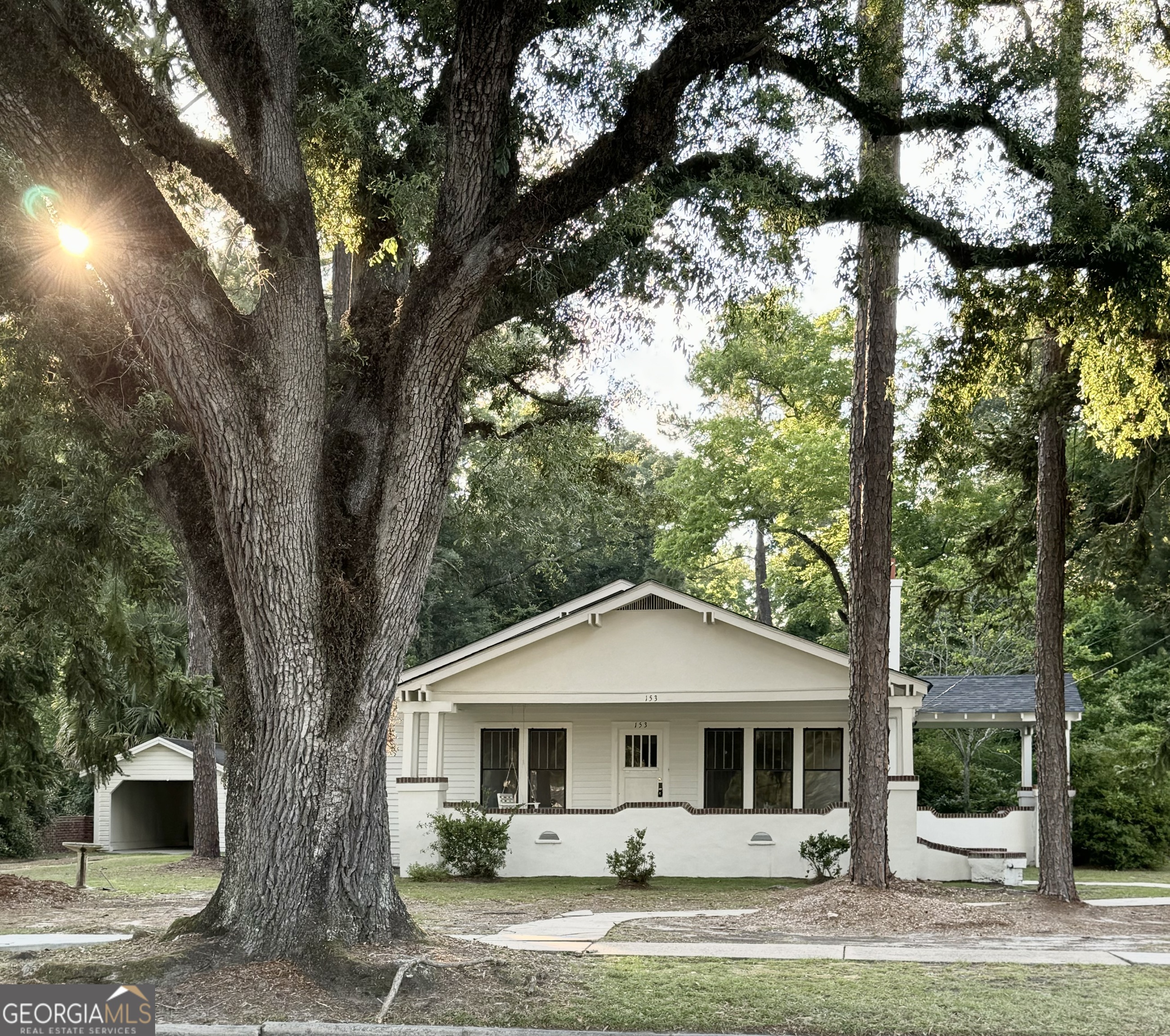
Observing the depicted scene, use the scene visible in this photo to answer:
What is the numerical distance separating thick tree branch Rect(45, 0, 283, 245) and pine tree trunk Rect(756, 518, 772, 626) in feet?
89.2

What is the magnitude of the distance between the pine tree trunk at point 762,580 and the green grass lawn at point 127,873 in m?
16.7

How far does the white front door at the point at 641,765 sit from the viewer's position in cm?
2255

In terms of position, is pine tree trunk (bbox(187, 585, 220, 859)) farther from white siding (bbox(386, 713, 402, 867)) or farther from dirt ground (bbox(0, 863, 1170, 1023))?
dirt ground (bbox(0, 863, 1170, 1023))

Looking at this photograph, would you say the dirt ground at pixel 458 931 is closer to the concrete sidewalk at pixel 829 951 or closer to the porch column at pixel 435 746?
the concrete sidewalk at pixel 829 951

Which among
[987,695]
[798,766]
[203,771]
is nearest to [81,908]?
[203,771]

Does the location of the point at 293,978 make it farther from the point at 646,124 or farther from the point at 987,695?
the point at 987,695

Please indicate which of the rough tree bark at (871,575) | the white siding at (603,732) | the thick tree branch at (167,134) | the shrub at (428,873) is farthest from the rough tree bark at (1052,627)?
the thick tree branch at (167,134)

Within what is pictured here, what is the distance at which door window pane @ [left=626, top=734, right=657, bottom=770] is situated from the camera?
74.5 feet

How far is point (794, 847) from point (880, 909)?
5.86 metres

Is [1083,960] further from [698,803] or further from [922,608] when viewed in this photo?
[698,803]

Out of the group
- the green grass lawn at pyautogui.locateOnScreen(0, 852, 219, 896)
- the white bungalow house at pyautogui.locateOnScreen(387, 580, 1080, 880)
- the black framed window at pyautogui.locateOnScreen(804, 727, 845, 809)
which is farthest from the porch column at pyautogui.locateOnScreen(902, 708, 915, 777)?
the green grass lawn at pyautogui.locateOnScreen(0, 852, 219, 896)

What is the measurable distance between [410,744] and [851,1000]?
47.6 ft

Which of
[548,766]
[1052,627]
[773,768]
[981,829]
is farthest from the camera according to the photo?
[548,766]

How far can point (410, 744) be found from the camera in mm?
21953
